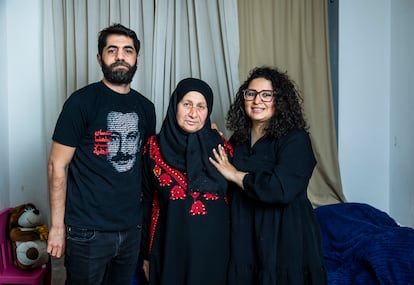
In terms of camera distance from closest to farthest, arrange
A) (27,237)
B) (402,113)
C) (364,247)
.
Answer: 1. (364,247)
2. (27,237)
3. (402,113)

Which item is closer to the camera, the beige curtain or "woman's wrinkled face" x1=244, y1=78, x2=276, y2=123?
"woman's wrinkled face" x1=244, y1=78, x2=276, y2=123

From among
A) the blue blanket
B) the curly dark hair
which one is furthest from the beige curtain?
the curly dark hair

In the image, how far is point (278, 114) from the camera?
155cm

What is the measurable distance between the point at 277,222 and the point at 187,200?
14.2 inches

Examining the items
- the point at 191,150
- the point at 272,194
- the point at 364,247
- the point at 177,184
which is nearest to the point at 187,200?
the point at 177,184

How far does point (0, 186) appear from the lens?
2.26 meters

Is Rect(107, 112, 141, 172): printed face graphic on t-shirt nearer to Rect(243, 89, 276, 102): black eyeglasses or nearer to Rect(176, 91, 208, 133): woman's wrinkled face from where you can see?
Rect(176, 91, 208, 133): woman's wrinkled face

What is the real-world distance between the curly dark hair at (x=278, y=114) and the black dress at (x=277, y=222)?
0.13 feet

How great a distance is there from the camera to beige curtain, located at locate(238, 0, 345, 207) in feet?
7.89

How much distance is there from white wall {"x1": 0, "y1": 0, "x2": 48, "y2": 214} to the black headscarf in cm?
Answer: 111

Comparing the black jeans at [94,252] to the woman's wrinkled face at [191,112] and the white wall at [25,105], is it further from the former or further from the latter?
the white wall at [25,105]

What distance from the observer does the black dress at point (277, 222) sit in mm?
1447

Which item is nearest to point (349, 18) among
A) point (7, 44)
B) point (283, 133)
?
point (283, 133)

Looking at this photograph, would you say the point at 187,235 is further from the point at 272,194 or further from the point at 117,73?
the point at 117,73
